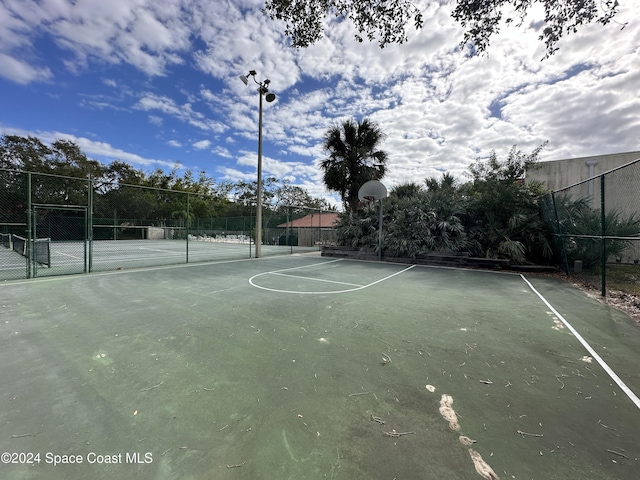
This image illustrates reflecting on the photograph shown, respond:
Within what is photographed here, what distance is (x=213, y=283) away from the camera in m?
6.59

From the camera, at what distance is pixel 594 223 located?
7570 mm

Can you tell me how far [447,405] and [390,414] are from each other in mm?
474

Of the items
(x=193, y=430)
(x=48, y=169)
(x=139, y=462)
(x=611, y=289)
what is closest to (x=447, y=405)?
(x=193, y=430)

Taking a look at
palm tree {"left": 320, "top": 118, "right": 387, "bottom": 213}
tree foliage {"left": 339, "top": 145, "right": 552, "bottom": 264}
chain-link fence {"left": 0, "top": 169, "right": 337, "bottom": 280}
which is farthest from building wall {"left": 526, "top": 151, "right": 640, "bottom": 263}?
chain-link fence {"left": 0, "top": 169, "right": 337, "bottom": 280}

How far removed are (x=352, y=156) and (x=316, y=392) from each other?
1503 centimetres

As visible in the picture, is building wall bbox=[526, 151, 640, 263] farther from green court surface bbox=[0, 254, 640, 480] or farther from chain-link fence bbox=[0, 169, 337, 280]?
chain-link fence bbox=[0, 169, 337, 280]

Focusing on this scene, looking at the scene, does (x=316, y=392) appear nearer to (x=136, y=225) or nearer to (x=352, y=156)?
(x=352, y=156)

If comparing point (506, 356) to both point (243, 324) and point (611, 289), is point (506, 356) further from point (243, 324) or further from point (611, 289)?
point (611, 289)

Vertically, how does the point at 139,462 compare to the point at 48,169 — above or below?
below

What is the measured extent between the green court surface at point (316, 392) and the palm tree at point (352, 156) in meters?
12.2

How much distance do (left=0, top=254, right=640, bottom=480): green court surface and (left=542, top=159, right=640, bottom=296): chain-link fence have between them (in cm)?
399

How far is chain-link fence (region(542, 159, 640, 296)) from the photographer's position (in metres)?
6.90

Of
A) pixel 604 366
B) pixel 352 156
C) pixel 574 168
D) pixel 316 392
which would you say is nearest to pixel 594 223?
pixel 604 366

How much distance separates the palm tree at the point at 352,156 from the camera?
1571 cm
